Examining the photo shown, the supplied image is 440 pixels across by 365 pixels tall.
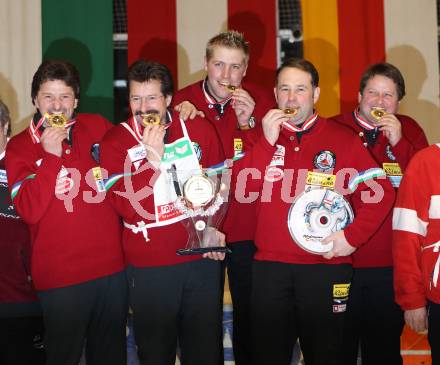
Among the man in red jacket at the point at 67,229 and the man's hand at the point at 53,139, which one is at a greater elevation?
the man's hand at the point at 53,139

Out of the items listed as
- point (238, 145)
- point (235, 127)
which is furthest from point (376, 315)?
point (235, 127)

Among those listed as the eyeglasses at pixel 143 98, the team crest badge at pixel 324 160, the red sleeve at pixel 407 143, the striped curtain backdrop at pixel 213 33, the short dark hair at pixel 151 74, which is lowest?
the team crest badge at pixel 324 160

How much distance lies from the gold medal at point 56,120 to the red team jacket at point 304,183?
0.92 metres

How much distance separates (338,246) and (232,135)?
3.34 feet

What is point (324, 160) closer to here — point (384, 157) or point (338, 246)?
point (338, 246)

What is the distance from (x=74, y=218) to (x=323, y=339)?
1322 mm

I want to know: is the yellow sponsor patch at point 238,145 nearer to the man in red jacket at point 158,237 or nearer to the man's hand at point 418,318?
the man in red jacket at point 158,237

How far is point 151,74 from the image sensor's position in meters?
3.07

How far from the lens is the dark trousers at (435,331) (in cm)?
271

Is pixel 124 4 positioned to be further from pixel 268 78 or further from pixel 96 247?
pixel 96 247

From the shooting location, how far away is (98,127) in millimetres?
3342

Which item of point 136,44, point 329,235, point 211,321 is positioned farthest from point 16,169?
point 136,44

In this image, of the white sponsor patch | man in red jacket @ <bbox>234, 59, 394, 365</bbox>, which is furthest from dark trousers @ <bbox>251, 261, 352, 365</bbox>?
the white sponsor patch

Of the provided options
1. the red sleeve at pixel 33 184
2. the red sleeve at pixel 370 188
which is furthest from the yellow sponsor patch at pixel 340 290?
the red sleeve at pixel 33 184
